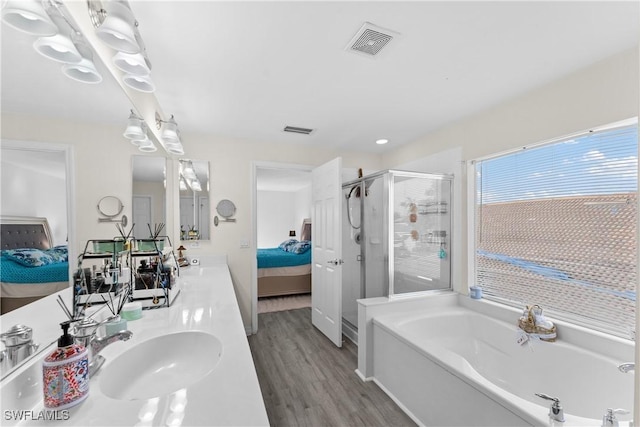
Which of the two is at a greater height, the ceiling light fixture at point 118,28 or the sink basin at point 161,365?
the ceiling light fixture at point 118,28

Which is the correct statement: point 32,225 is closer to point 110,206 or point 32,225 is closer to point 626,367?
point 110,206

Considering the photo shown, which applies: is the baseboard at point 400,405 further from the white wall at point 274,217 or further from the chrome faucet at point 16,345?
the white wall at point 274,217

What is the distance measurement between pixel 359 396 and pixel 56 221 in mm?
2215

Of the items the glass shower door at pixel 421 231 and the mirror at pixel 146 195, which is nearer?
the mirror at pixel 146 195

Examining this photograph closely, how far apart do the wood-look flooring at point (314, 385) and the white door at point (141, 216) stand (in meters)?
1.53

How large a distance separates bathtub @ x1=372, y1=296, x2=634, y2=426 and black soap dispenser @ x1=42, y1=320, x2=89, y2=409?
1.70 meters

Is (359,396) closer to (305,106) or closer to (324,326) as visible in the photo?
(324,326)

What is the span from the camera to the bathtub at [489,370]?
143 centimetres

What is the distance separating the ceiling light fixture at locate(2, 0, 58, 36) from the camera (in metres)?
0.70

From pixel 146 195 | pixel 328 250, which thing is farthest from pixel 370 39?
pixel 328 250

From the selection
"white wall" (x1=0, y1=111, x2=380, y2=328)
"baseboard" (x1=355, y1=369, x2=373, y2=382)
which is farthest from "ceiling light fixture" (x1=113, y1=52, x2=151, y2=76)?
"baseboard" (x1=355, y1=369, x2=373, y2=382)

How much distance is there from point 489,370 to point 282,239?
21.5 feet

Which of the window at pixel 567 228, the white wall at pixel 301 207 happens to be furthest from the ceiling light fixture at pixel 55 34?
the white wall at pixel 301 207

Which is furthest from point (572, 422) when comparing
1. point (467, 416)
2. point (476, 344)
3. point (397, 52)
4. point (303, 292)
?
point (303, 292)
